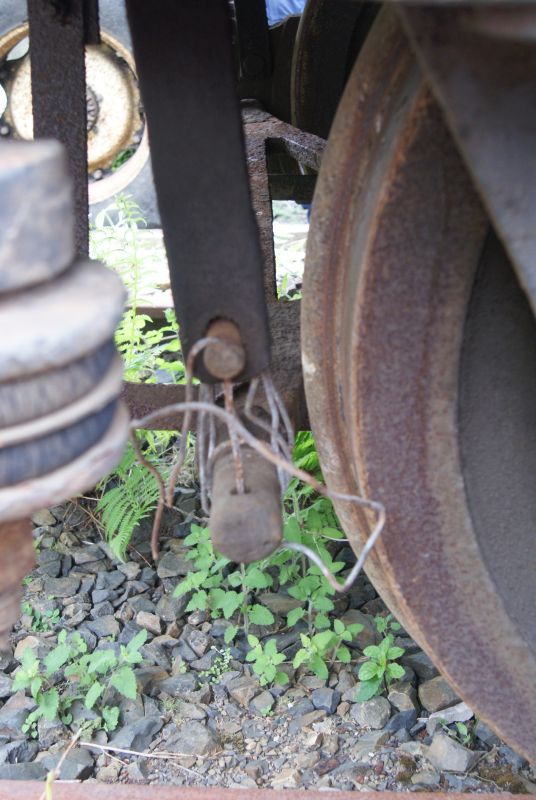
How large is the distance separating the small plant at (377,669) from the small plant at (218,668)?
14.0 inches

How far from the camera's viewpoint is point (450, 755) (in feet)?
6.36

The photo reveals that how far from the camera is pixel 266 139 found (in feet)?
8.70

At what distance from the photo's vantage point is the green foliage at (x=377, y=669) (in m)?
2.13

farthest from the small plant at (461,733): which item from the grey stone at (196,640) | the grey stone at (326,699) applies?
the grey stone at (196,640)

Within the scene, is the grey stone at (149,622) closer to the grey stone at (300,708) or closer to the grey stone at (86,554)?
the grey stone at (86,554)

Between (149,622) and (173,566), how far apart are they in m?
0.25

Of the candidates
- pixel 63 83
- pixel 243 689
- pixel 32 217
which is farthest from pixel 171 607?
pixel 32 217

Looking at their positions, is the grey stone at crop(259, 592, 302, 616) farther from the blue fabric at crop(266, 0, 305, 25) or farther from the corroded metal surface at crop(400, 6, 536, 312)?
the blue fabric at crop(266, 0, 305, 25)

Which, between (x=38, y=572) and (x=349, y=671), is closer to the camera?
(x=349, y=671)

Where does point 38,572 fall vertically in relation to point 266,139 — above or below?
below

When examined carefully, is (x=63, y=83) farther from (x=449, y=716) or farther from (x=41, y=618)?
(x=449, y=716)

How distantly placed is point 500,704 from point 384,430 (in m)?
0.47

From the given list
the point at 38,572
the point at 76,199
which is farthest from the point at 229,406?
the point at 38,572

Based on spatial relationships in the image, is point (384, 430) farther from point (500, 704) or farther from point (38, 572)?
point (38, 572)
